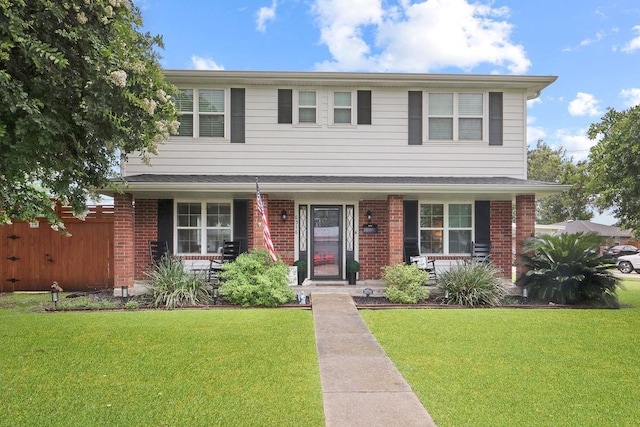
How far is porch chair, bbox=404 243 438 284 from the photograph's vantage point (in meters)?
9.68

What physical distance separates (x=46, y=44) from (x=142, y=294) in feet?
20.4

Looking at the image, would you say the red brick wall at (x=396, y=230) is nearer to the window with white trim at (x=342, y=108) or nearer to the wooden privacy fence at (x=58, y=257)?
the window with white trim at (x=342, y=108)

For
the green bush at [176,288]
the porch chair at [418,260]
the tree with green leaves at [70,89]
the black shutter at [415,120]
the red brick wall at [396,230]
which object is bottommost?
the green bush at [176,288]

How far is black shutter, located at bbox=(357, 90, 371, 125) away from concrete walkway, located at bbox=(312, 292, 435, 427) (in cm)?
564

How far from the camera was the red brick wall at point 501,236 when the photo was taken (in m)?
10.6

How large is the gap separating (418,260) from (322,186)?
2948 millimetres

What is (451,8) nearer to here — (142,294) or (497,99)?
(497,99)

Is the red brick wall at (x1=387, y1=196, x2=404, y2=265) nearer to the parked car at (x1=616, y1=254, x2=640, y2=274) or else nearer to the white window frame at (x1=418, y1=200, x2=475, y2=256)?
the white window frame at (x1=418, y1=200, x2=475, y2=256)

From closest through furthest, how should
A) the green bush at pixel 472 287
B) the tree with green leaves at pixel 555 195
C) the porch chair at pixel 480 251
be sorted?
the green bush at pixel 472 287 → the porch chair at pixel 480 251 → the tree with green leaves at pixel 555 195

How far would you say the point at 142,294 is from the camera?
892 centimetres

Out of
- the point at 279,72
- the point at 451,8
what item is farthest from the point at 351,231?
the point at 451,8

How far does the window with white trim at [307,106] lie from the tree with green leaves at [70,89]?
214 inches

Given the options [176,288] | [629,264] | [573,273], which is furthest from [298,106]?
[629,264]

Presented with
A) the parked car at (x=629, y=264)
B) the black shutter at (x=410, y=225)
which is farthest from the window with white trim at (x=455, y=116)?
the parked car at (x=629, y=264)
